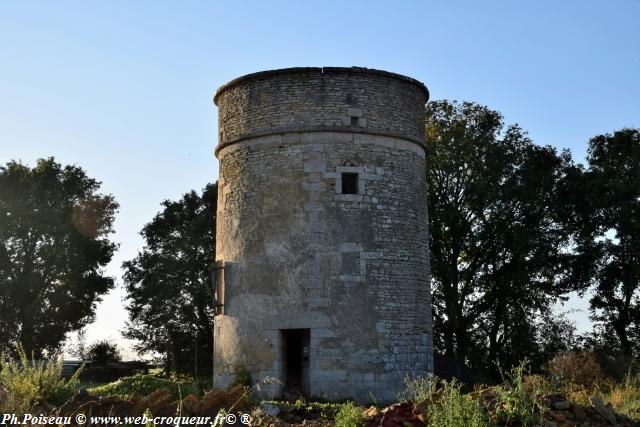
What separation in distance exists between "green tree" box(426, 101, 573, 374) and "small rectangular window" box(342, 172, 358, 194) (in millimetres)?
9902

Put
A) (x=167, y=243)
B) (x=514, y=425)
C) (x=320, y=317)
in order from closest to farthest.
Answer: (x=514, y=425) < (x=320, y=317) < (x=167, y=243)

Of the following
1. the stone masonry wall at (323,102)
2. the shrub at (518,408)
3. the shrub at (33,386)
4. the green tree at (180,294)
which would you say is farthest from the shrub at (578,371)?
the green tree at (180,294)

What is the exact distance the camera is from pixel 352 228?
48.2 ft

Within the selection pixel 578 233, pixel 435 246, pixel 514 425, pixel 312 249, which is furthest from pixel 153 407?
pixel 578 233

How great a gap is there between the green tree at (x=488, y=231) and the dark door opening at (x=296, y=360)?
10.3 metres

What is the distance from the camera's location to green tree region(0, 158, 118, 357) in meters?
28.6

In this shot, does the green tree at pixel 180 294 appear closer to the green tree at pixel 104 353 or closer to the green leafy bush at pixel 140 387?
the green tree at pixel 104 353

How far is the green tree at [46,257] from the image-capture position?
94.0ft

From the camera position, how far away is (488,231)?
80.9ft

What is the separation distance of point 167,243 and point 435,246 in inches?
432

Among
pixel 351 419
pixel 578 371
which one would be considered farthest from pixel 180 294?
pixel 351 419

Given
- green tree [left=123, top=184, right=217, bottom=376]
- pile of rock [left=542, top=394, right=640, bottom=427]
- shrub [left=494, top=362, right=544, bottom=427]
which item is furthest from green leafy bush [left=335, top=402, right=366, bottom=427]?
green tree [left=123, top=184, right=217, bottom=376]

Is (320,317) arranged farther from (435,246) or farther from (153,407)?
(435,246)

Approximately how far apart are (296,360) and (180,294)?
13.7 m
